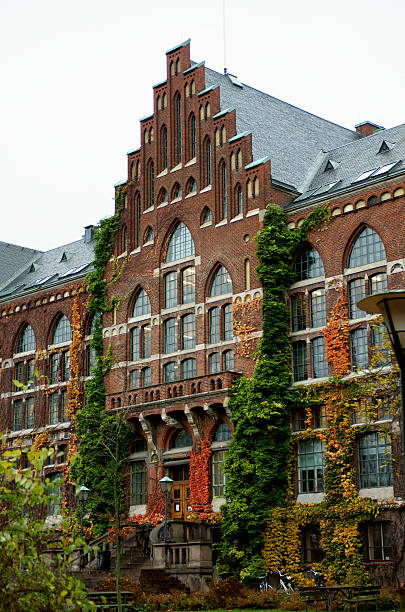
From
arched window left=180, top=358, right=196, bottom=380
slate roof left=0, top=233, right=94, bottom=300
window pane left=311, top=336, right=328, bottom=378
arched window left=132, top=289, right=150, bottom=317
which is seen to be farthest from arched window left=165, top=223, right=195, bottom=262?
window pane left=311, top=336, right=328, bottom=378

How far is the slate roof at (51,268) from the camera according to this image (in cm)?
5625

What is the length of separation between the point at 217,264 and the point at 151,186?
23.5 feet

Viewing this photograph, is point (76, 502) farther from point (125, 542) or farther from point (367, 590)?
point (367, 590)

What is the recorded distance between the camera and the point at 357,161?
45.9m

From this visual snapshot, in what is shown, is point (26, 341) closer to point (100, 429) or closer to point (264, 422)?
point (100, 429)

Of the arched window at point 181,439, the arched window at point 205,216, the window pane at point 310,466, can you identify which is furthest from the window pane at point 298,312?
the arched window at point 181,439

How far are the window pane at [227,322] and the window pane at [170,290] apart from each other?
3.63 m

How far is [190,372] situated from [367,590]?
16.6 meters

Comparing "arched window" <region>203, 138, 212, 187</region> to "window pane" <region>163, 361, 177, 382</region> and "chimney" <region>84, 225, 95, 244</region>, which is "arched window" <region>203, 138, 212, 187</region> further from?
"chimney" <region>84, 225, 95, 244</region>

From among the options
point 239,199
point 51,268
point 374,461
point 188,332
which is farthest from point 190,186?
point 374,461

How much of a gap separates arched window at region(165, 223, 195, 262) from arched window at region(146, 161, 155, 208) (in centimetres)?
254

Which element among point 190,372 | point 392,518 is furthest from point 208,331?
point 392,518

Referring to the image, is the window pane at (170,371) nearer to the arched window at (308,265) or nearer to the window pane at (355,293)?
the arched window at (308,265)

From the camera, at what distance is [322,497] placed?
39.6 m
